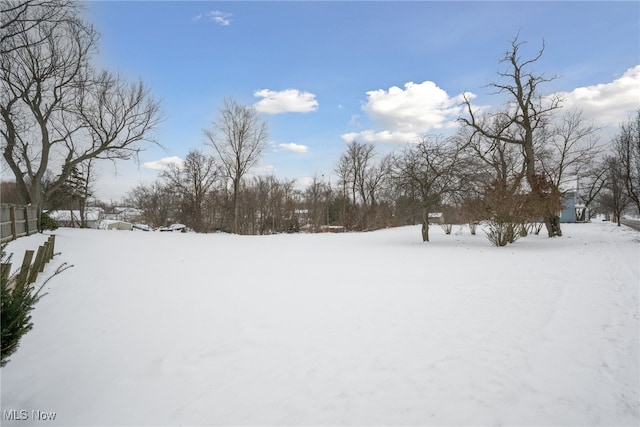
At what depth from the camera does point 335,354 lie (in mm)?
3754

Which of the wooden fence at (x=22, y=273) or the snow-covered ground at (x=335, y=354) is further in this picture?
the wooden fence at (x=22, y=273)

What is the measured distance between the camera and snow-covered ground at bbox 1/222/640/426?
2.74 meters

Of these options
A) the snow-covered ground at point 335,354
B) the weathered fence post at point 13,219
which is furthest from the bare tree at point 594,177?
the weathered fence post at point 13,219

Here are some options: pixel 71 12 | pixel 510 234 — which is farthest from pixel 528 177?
pixel 71 12

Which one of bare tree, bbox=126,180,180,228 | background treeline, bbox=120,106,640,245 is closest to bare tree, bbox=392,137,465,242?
background treeline, bbox=120,106,640,245

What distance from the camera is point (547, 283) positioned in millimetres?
7016

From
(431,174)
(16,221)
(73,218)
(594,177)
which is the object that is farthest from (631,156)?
(73,218)

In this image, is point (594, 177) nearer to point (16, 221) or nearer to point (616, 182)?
point (616, 182)

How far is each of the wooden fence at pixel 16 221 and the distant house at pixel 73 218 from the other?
21.3m

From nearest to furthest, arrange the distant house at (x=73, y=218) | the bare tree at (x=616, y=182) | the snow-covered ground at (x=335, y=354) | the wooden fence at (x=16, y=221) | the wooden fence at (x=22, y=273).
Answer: the snow-covered ground at (x=335, y=354) → the wooden fence at (x=22, y=273) → the wooden fence at (x=16, y=221) → the bare tree at (x=616, y=182) → the distant house at (x=73, y=218)

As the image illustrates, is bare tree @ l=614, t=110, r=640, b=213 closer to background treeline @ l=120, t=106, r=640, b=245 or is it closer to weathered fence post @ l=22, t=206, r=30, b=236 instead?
background treeline @ l=120, t=106, r=640, b=245

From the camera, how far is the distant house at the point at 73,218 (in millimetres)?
37197

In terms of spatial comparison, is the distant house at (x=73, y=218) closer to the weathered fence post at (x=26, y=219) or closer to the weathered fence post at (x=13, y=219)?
the weathered fence post at (x=26, y=219)

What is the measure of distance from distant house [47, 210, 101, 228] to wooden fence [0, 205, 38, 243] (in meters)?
21.3
